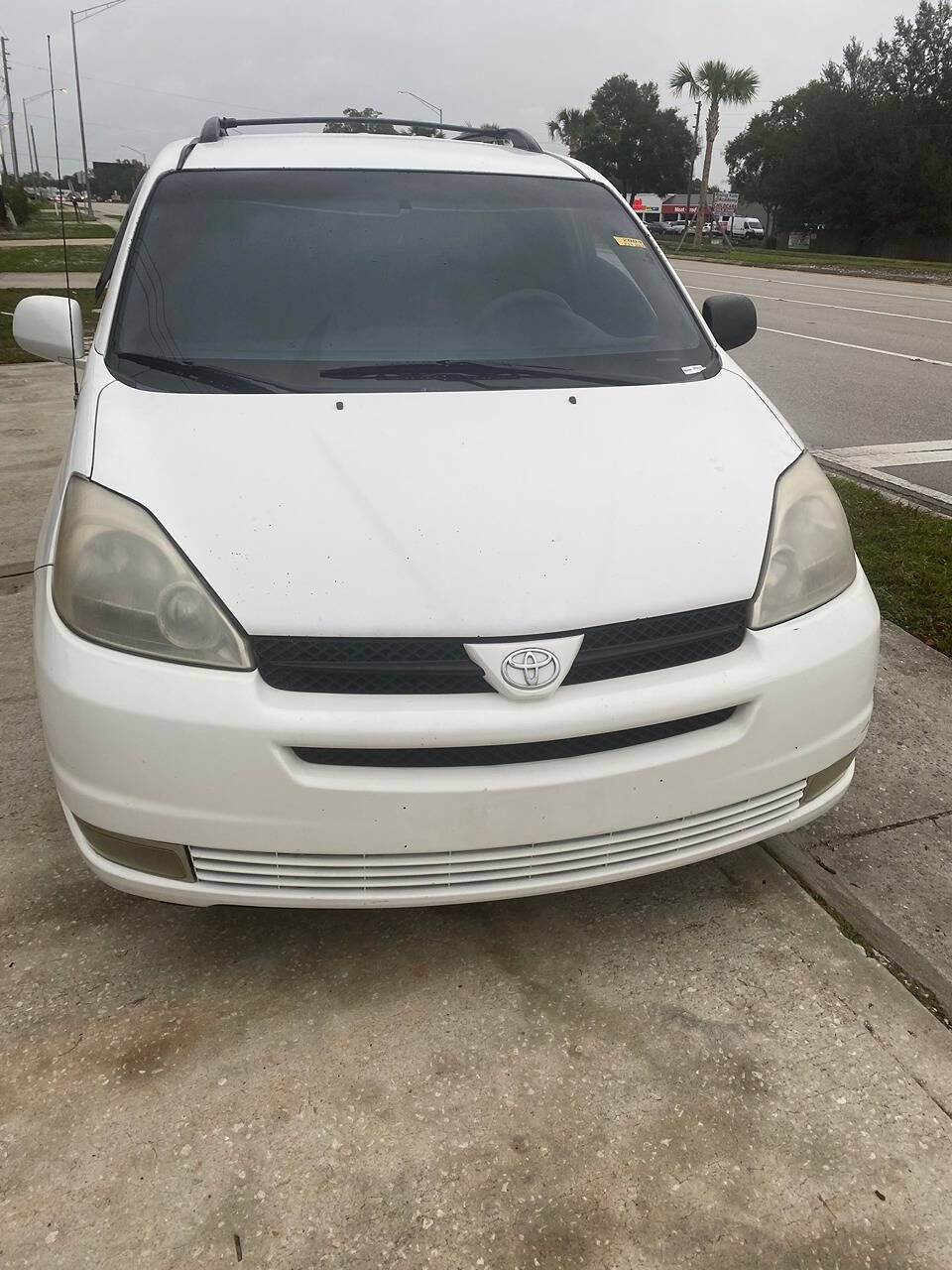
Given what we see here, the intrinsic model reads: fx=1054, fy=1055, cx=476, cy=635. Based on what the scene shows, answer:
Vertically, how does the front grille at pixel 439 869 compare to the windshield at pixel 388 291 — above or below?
below

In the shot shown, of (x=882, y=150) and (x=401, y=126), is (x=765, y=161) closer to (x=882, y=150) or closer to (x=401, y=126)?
(x=882, y=150)

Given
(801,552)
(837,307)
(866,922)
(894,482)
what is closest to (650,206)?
(837,307)

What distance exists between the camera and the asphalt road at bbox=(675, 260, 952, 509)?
663 centimetres

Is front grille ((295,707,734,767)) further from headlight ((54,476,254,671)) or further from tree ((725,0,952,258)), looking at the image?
tree ((725,0,952,258))

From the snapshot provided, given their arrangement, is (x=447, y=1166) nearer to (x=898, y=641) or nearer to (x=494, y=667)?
(x=494, y=667)

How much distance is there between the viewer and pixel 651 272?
3219mm

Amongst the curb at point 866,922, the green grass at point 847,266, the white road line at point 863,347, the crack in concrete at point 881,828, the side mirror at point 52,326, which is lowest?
the green grass at point 847,266

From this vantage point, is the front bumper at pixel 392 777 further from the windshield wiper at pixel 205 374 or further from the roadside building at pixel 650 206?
the roadside building at pixel 650 206

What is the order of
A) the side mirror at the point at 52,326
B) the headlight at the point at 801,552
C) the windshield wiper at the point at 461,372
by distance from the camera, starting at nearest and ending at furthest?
the headlight at the point at 801,552 → the windshield wiper at the point at 461,372 → the side mirror at the point at 52,326

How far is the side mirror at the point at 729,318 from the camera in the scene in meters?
3.37

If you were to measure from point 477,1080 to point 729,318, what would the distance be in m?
2.46

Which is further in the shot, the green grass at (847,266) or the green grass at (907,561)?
the green grass at (847,266)

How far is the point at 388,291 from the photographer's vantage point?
9.29 ft

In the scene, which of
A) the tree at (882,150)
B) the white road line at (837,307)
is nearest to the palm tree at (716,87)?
the tree at (882,150)
